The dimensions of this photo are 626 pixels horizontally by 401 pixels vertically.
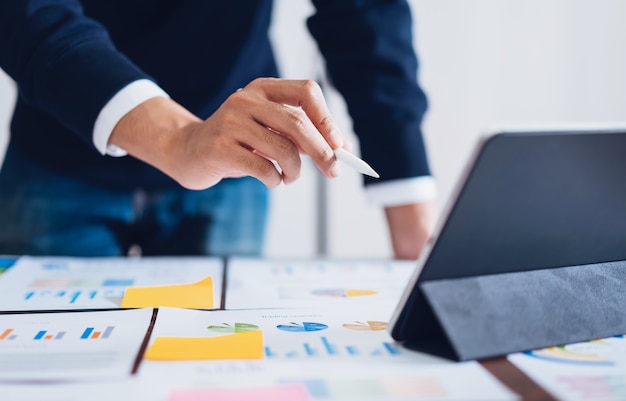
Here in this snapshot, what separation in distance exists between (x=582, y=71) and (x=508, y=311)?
1.86 meters

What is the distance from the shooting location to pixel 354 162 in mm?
574

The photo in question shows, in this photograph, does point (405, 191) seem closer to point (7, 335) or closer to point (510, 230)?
point (510, 230)

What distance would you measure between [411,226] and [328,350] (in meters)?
0.50

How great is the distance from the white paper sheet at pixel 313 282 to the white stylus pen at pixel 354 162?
14 cm

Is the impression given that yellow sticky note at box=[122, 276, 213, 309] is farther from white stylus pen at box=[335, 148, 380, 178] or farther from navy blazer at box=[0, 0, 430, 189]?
navy blazer at box=[0, 0, 430, 189]

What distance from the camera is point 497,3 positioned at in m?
2.03

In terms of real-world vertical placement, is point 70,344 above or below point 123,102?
below

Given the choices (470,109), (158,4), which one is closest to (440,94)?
(470,109)

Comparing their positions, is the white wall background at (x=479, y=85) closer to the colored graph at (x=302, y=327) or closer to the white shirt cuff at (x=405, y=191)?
the white shirt cuff at (x=405, y=191)

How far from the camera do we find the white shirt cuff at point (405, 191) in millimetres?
932

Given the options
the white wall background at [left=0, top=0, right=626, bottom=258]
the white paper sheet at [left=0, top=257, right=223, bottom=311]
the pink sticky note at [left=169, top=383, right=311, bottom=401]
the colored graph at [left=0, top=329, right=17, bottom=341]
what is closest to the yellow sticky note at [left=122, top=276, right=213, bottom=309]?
the white paper sheet at [left=0, top=257, right=223, bottom=311]

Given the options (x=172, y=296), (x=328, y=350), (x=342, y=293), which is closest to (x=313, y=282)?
(x=342, y=293)

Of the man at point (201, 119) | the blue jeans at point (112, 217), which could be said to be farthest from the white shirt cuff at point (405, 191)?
the blue jeans at point (112, 217)

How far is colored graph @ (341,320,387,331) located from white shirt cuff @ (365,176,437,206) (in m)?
0.40
